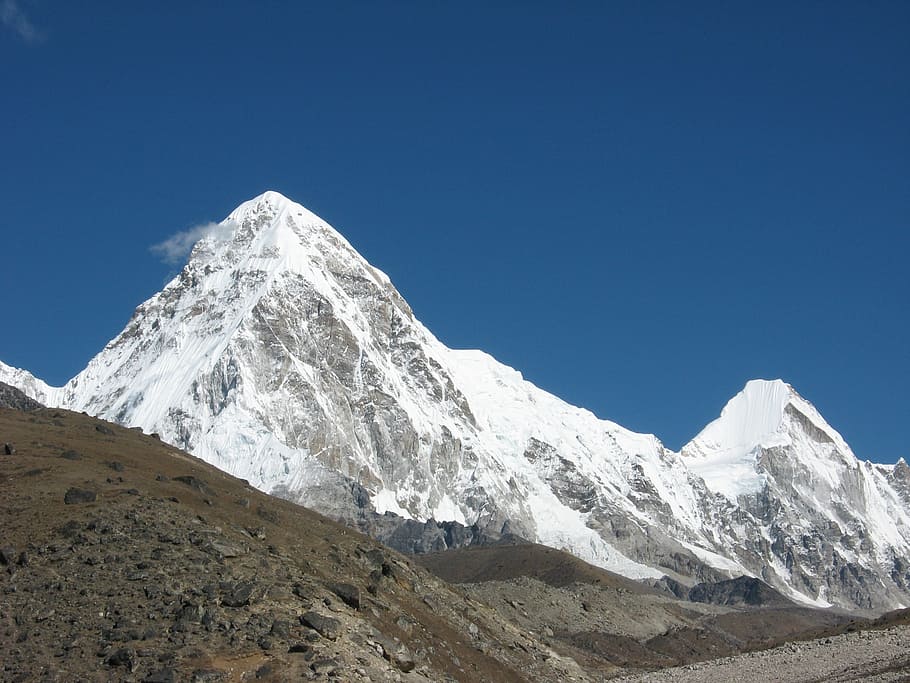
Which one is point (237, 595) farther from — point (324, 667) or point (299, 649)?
point (324, 667)

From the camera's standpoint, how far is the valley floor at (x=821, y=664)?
96438 mm

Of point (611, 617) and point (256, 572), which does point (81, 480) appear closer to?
point (256, 572)

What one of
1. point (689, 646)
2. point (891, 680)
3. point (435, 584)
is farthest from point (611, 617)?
point (891, 680)

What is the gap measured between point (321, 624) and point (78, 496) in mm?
20040

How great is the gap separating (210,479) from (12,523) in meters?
31.3

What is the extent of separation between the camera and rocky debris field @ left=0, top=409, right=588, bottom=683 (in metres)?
63.1

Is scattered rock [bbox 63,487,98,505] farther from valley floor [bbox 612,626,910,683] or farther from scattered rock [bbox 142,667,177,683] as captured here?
valley floor [bbox 612,626,910,683]

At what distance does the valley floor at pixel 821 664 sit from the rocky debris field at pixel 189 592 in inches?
794

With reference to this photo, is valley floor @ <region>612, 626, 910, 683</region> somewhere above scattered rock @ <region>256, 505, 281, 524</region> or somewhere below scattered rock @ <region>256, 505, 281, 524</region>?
below

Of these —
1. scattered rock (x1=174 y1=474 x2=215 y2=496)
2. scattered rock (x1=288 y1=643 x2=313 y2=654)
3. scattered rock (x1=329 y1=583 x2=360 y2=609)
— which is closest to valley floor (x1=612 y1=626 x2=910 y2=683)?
scattered rock (x1=329 y1=583 x2=360 y2=609)

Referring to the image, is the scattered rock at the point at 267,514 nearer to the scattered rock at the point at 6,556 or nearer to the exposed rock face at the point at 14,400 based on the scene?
the scattered rock at the point at 6,556

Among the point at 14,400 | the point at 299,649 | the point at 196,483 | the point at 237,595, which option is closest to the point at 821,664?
the point at 196,483

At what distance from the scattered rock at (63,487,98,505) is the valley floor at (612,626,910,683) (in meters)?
54.2

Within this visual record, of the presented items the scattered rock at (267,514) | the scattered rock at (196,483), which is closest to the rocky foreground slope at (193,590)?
the scattered rock at (196,483)
